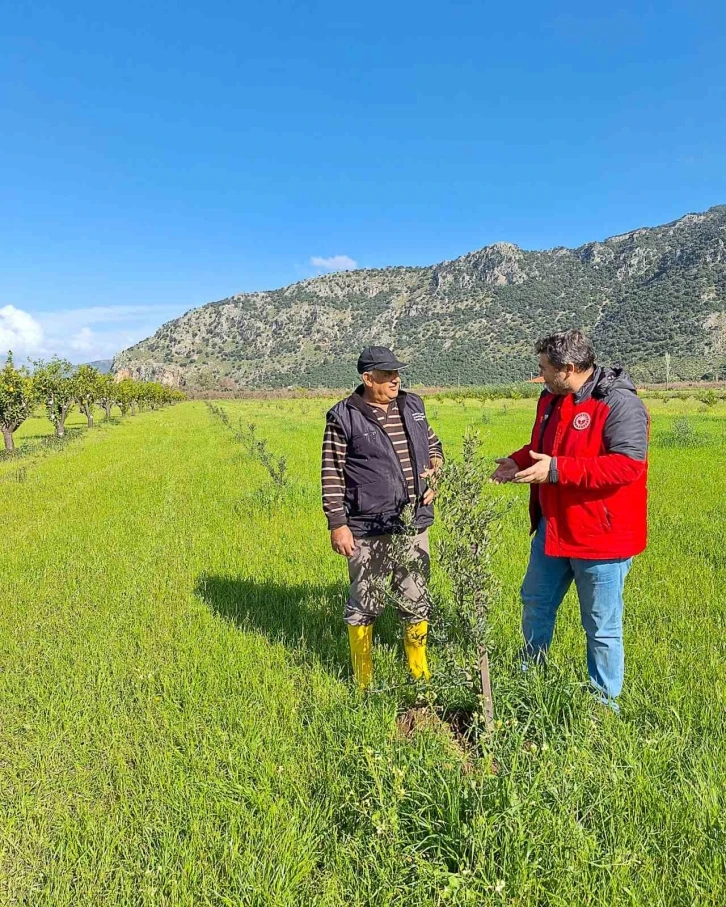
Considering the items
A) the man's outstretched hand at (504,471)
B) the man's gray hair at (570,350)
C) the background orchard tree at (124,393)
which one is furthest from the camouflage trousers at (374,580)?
the background orchard tree at (124,393)

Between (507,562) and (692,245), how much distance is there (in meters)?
122

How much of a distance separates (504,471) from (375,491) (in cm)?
79

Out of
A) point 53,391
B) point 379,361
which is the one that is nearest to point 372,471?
point 379,361

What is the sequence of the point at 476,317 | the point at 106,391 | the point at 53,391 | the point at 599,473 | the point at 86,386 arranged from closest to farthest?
1. the point at 599,473
2. the point at 53,391
3. the point at 86,386
4. the point at 106,391
5. the point at 476,317

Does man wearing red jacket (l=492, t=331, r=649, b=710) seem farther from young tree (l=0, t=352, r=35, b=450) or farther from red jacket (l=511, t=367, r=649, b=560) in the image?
young tree (l=0, t=352, r=35, b=450)

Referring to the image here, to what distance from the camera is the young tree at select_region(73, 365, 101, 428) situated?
31.1 m

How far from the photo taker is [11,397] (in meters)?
20.5

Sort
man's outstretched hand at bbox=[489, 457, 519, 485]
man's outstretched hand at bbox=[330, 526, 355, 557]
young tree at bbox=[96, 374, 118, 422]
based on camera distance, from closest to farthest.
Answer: man's outstretched hand at bbox=[489, 457, 519, 485] < man's outstretched hand at bbox=[330, 526, 355, 557] < young tree at bbox=[96, 374, 118, 422]

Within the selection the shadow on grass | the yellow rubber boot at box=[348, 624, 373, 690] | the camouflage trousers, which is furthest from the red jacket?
the shadow on grass

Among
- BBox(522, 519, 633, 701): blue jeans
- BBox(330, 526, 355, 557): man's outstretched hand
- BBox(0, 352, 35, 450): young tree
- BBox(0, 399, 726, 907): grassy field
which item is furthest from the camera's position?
BBox(0, 352, 35, 450): young tree

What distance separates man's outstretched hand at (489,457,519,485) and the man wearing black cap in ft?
1.30

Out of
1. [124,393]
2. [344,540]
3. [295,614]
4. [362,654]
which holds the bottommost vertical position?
[295,614]

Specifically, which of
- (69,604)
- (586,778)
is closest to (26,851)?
(586,778)

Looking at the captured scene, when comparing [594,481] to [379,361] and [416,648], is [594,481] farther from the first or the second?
[416,648]
